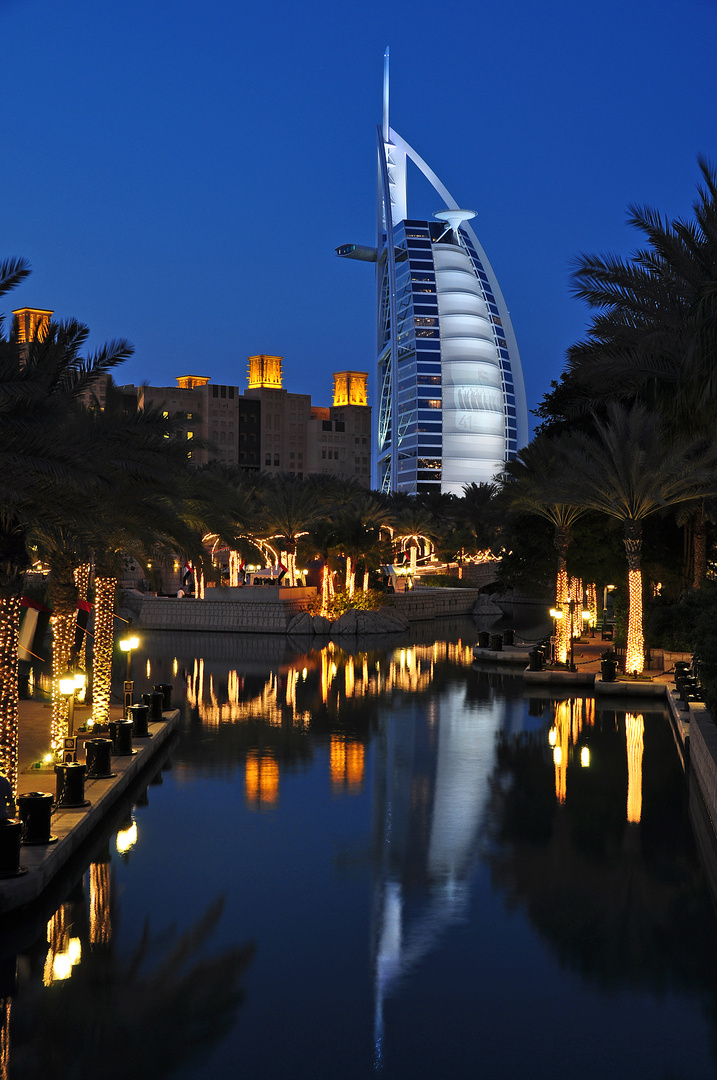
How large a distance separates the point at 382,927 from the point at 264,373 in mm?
181359

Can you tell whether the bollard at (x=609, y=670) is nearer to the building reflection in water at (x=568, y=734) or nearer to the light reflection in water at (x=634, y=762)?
the building reflection in water at (x=568, y=734)

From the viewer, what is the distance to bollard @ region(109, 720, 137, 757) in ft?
49.8

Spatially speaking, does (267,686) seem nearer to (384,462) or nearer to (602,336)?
(602,336)

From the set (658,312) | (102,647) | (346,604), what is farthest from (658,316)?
(346,604)

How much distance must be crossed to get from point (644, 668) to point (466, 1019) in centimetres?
2081

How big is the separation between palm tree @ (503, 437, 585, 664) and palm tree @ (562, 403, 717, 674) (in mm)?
1664

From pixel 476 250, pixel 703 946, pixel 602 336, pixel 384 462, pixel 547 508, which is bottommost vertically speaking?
pixel 703 946

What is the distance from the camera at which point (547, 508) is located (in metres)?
29.9

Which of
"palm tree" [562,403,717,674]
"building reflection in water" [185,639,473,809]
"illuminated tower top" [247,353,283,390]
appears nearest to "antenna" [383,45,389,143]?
"illuminated tower top" [247,353,283,390]

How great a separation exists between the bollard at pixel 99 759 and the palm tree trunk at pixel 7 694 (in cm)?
244

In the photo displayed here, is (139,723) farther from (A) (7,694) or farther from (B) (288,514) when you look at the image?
(B) (288,514)

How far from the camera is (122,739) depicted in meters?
15.2

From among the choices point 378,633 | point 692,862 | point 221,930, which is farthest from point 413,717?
point 378,633

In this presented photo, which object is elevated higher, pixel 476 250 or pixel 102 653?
pixel 476 250
